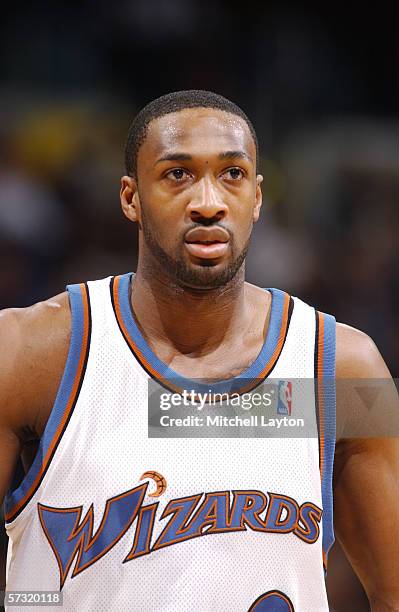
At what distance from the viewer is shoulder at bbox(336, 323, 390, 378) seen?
276 centimetres

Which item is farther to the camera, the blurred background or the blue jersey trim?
the blurred background

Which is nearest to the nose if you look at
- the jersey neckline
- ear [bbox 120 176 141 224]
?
ear [bbox 120 176 141 224]

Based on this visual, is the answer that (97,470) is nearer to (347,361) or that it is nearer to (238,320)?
(238,320)

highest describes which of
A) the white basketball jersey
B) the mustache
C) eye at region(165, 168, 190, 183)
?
eye at region(165, 168, 190, 183)

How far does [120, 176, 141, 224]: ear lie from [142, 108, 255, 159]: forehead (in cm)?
12

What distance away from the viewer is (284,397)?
2.70m

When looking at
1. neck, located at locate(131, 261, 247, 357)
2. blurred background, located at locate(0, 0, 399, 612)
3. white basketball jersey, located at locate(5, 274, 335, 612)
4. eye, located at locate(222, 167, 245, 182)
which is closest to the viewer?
white basketball jersey, located at locate(5, 274, 335, 612)

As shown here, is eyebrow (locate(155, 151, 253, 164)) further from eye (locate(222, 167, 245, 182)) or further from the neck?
the neck

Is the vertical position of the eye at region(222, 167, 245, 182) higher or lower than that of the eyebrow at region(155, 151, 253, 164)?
lower

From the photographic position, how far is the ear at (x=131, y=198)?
8.92 ft

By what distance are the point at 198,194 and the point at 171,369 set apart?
0.49 m

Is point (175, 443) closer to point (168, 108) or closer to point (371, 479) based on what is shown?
point (371, 479)

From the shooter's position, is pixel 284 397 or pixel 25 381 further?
pixel 284 397

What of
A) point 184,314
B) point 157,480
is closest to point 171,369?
point 184,314
